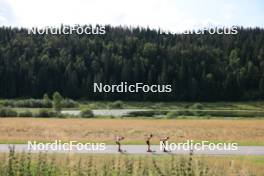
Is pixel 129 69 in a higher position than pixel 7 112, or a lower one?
higher

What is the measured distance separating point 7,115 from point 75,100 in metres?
12.4

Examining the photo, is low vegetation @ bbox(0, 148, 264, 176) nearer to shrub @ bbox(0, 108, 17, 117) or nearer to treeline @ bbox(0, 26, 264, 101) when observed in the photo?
treeline @ bbox(0, 26, 264, 101)

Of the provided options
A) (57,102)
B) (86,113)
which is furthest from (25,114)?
(86,113)

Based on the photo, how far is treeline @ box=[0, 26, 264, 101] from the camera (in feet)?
189

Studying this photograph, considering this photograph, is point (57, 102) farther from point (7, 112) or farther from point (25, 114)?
point (7, 112)

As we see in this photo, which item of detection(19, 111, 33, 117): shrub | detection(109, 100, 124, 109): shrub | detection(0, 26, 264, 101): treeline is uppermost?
detection(0, 26, 264, 101): treeline

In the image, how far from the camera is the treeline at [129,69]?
2272 inches

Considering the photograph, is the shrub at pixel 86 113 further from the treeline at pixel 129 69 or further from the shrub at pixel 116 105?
the shrub at pixel 116 105

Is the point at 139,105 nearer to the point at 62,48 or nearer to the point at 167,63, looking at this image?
the point at 167,63

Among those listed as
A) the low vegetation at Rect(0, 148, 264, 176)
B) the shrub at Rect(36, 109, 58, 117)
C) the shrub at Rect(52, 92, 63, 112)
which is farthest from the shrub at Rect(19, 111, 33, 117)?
the low vegetation at Rect(0, 148, 264, 176)

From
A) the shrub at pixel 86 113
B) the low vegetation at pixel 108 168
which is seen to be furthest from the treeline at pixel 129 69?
the low vegetation at pixel 108 168

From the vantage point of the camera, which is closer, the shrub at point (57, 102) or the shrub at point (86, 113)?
the shrub at point (86, 113)

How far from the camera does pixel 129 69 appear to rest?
56.5m

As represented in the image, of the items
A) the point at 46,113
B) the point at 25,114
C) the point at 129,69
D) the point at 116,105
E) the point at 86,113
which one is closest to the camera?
the point at 129,69
